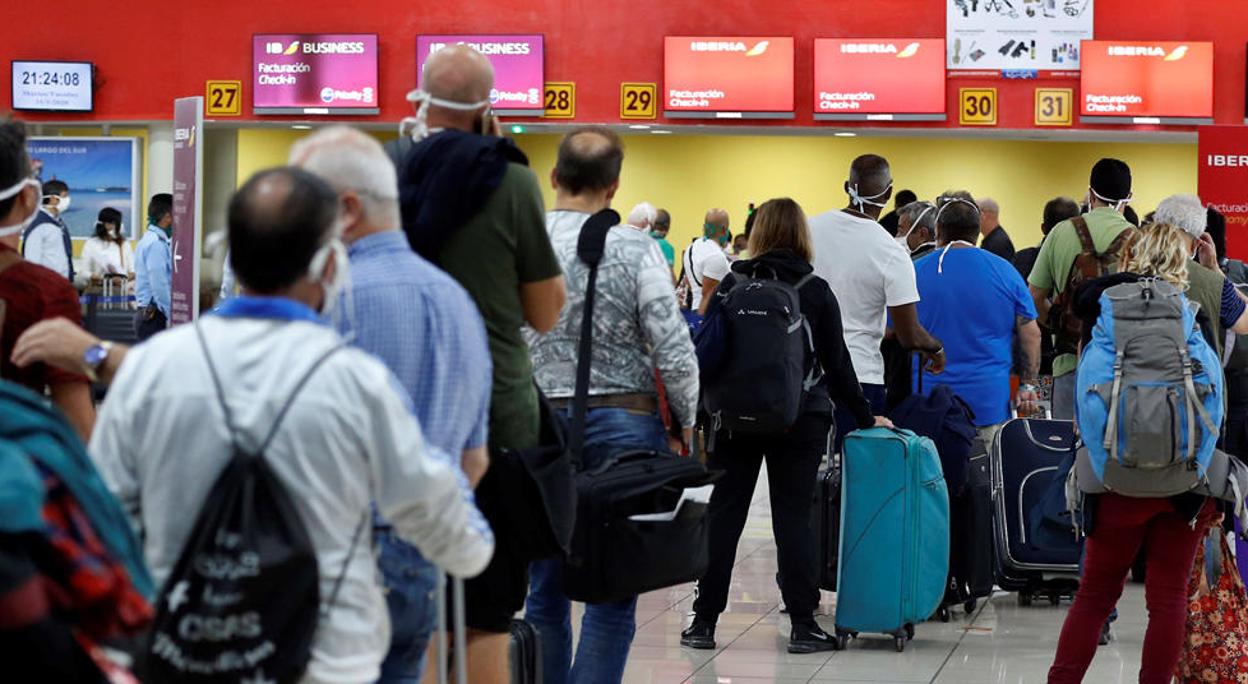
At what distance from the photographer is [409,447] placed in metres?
2.27

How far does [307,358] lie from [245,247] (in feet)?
0.59

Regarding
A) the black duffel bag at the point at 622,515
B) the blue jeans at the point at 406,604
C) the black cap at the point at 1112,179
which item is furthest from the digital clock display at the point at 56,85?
the blue jeans at the point at 406,604

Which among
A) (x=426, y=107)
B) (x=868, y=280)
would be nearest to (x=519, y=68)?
(x=868, y=280)

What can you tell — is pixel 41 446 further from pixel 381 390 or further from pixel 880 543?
pixel 880 543

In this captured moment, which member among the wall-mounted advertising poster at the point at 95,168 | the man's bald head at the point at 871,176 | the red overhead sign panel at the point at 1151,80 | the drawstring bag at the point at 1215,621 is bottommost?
the drawstring bag at the point at 1215,621

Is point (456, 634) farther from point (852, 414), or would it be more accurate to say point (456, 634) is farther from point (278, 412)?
point (852, 414)

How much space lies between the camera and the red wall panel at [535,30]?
44.6 ft

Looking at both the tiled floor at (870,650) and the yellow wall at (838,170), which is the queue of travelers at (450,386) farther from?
the yellow wall at (838,170)

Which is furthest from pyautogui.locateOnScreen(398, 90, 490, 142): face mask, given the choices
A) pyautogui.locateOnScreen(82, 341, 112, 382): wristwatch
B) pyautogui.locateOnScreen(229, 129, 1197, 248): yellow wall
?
pyautogui.locateOnScreen(229, 129, 1197, 248): yellow wall

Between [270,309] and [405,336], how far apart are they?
52 cm

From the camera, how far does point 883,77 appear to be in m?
13.4

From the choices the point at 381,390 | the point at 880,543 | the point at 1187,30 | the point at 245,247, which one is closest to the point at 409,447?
the point at 381,390

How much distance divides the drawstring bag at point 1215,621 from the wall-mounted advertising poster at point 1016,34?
9.03 meters

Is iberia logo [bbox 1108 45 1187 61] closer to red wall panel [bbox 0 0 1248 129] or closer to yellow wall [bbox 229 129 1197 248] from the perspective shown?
red wall panel [bbox 0 0 1248 129]
